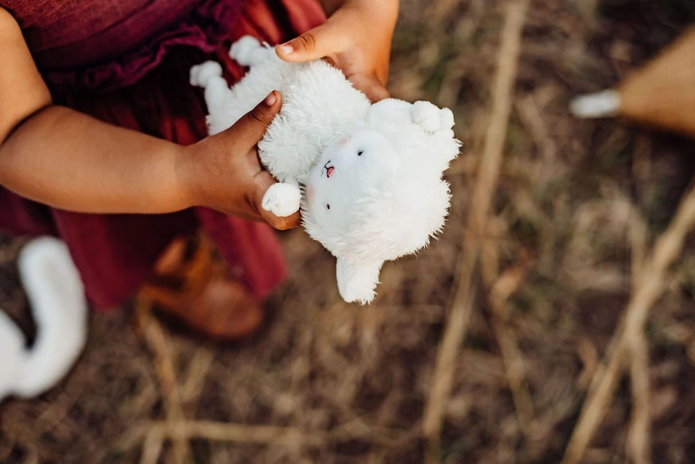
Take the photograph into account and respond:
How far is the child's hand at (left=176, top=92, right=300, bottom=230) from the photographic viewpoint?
A: 1.86ft

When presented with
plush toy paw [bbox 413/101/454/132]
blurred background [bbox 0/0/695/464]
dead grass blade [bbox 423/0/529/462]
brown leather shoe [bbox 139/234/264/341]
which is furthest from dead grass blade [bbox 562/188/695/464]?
plush toy paw [bbox 413/101/454/132]

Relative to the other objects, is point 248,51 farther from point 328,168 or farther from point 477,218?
point 477,218

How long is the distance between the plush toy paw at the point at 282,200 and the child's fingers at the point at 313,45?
123 millimetres

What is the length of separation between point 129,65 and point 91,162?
0.12 metres

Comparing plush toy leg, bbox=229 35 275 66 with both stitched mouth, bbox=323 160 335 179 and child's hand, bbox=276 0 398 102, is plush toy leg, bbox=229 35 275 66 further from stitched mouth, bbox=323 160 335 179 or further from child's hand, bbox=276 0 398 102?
stitched mouth, bbox=323 160 335 179

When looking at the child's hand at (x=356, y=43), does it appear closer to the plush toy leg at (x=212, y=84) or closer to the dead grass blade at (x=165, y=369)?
the plush toy leg at (x=212, y=84)

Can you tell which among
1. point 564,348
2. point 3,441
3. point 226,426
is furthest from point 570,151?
point 3,441

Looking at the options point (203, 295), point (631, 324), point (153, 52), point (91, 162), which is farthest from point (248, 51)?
point (631, 324)

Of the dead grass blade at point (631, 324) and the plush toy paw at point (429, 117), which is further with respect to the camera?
the dead grass blade at point (631, 324)

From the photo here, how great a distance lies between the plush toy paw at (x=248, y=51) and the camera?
2.16 feet

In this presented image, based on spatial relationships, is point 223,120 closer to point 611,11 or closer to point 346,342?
point 346,342

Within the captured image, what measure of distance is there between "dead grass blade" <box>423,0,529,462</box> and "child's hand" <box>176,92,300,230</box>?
0.76 m

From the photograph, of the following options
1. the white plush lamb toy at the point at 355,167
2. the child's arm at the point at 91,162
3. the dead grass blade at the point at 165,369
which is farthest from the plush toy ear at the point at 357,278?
the dead grass blade at the point at 165,369

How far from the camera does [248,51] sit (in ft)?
2.19
